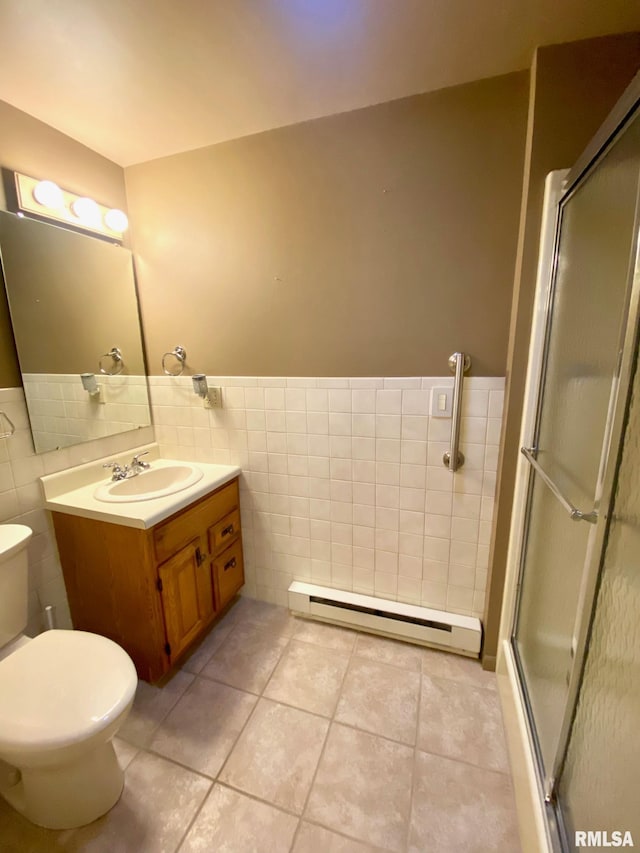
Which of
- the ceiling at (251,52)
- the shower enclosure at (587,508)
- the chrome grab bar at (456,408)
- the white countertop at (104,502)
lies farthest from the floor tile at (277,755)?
the ceiling at (251,52)

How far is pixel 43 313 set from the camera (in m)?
1.45

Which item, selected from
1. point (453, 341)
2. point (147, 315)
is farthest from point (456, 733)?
point (147, 315)

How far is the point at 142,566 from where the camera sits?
1.32 m

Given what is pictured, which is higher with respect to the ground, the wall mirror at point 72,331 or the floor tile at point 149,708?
the wall mirror at point 72,331

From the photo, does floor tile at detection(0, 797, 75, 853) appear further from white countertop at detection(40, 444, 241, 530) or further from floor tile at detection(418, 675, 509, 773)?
floor tile at detection(418, 675, 509, 773)

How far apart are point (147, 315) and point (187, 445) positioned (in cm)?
71

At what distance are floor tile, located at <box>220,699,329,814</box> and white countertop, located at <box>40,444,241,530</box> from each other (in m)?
0.85

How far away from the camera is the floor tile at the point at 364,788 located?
103cm

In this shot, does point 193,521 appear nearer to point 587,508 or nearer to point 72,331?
point 72,331

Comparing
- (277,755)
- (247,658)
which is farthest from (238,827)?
(247,658)

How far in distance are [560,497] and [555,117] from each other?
1.21 meters

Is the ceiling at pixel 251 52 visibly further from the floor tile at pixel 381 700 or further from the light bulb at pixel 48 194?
the floor tile at pixel 381 700

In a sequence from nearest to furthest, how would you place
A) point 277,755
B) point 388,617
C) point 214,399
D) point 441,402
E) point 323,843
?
point 323,843, point 277,755, point 441,402, point 388,617, point 214,399

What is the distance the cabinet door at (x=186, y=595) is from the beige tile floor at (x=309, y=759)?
17 cm
